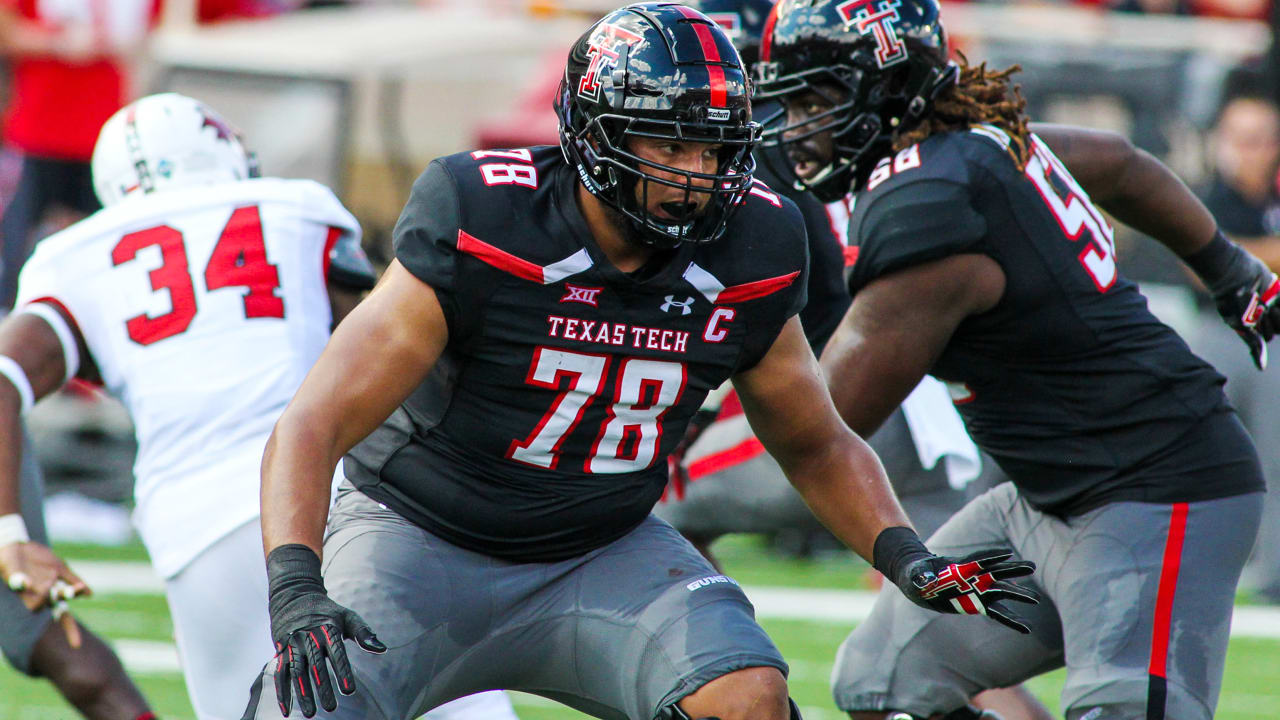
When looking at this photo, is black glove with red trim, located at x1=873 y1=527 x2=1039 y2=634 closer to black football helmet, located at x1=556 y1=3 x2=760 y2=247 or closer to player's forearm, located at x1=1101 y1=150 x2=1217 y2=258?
black football helmet, located at x1=556 y1=3 x2=760 y2=247

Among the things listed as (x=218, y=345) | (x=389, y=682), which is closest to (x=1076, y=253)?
(x=389, y=682)

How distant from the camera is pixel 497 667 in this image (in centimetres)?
297

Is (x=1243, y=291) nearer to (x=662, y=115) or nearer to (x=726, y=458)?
(x=726, y=458)

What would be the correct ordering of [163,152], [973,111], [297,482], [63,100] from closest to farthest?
[297,482] < [973,111] < [163,152] < [63,100]

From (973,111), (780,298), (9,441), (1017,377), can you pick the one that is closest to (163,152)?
(9,441)

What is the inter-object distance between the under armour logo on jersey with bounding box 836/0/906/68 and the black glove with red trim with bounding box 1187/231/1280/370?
3.31ft

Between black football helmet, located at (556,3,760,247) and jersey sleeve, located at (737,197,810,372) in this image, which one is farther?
jersey sleeve, located at (737,197,810,372)

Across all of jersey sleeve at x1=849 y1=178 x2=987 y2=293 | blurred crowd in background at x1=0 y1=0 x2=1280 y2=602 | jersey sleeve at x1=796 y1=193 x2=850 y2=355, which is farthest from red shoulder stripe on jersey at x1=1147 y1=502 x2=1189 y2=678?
blurred crowd in background at x1=0 y1=0 x2=1280 y2=602

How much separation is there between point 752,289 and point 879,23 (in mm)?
950

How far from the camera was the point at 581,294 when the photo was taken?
9.37 feet

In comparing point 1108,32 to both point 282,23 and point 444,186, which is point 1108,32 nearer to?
point 282,23

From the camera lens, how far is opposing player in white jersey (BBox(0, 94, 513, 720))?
362 centimetres

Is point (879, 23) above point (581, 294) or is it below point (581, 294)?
above

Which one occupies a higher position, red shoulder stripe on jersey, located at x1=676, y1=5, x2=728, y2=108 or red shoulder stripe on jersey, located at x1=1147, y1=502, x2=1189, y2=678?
red shoulder stripe on jersey, located at x1=676, y1=5, x2=728, y2=108
